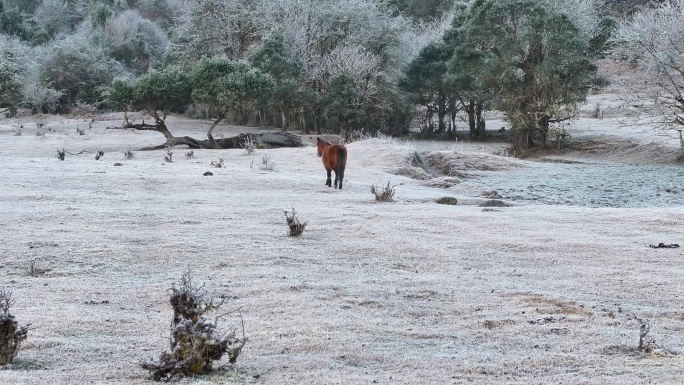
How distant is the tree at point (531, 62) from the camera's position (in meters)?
27.3

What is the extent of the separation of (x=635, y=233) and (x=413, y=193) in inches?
202

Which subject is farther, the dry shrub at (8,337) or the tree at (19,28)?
the tree at (19,28)

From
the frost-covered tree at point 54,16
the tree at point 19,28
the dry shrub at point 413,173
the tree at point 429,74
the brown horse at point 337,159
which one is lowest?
the dry shrub at point 413,173

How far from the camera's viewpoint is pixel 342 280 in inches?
226

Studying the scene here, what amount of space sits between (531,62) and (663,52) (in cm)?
554

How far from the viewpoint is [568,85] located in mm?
28141

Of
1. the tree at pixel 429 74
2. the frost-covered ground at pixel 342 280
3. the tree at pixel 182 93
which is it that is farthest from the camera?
the tree at pixel 429 74

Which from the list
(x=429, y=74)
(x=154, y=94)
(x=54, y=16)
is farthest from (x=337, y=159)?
(x=54, y=16)

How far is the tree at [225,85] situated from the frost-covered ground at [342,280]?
43.7ft

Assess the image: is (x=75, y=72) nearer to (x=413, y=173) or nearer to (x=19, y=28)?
(x=19, y=28)

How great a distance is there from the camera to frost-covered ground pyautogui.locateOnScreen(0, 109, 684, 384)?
3.64 meters

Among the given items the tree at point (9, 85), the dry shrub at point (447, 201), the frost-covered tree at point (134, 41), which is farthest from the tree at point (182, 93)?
the frost-covered tree at point (134, 41)

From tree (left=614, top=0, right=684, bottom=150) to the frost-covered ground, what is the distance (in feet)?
49.7

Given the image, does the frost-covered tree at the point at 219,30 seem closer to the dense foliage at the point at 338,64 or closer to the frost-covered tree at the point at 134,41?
the dense foliage at the point at 338,64
